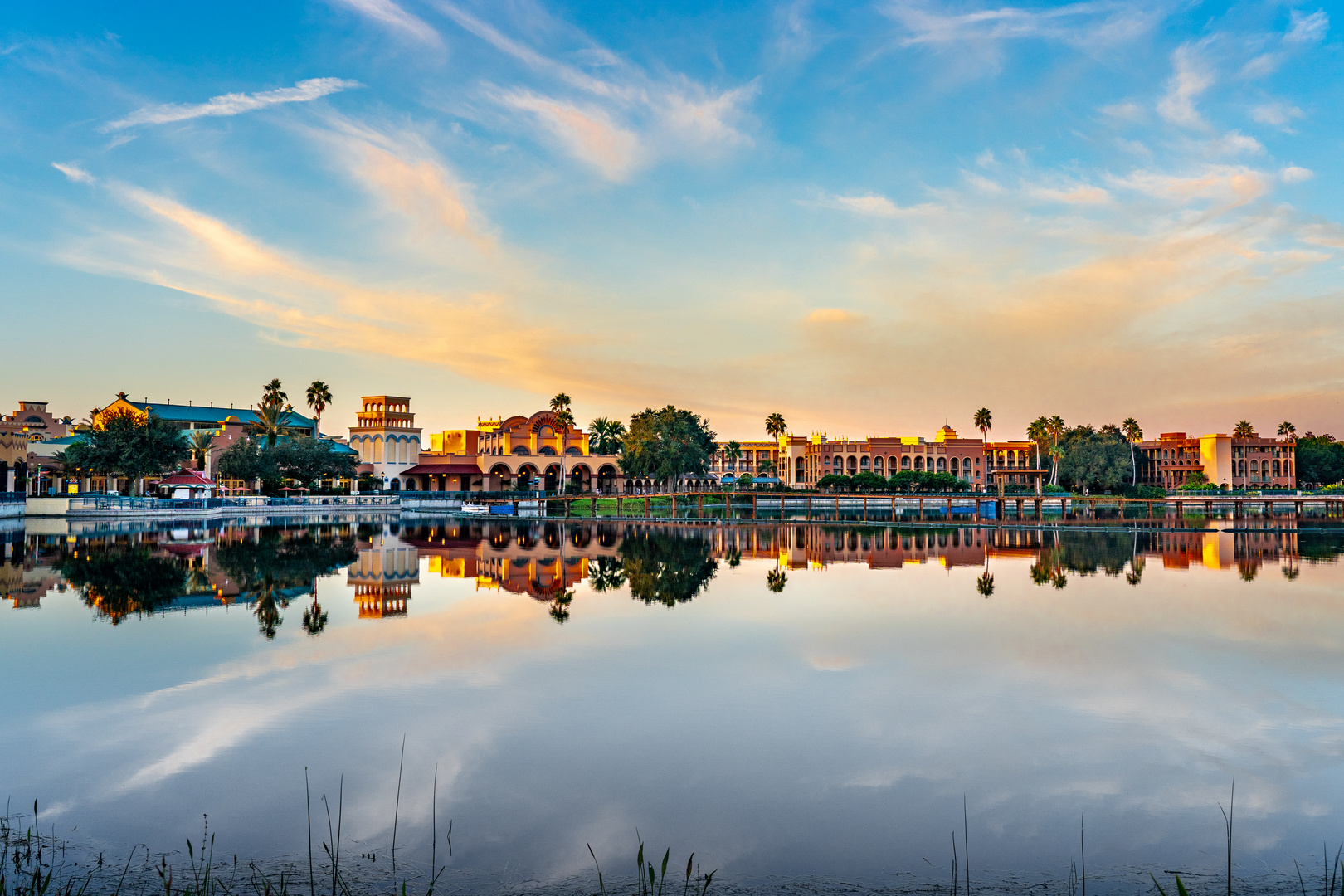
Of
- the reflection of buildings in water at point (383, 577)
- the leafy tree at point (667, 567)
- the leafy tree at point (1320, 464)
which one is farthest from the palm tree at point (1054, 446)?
the reflection of buildings in water at point (383, 577)

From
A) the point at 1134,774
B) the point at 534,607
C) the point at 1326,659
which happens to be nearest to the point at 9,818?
the point at 1134,774

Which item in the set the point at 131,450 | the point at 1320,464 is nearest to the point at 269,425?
Result: the point at 131,450

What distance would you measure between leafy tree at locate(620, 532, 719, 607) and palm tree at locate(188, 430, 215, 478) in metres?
49.9

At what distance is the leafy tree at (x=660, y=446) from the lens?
83.8m

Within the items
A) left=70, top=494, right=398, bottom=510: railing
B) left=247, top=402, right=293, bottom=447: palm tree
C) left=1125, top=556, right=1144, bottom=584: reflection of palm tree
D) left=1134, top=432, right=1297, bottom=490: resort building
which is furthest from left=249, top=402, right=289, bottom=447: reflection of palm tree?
left=1134, top=432, right=1297, bottom=490: resort building

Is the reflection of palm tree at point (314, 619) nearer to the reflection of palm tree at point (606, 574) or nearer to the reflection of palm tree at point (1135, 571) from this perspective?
the reflection of palm tree at point (606, 574)

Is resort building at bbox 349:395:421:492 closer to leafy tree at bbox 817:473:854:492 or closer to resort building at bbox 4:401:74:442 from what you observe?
resort building at bbox 4:401:74:442

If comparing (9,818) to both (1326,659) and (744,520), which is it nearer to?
(1326,659)

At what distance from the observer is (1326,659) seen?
15.6 meters

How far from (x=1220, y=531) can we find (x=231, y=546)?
56.9 metres

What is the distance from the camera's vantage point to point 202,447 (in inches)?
3068

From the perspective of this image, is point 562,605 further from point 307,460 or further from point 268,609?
point 307,460

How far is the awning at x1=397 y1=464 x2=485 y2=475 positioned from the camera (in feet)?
275

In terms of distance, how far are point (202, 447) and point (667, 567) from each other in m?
63.0
